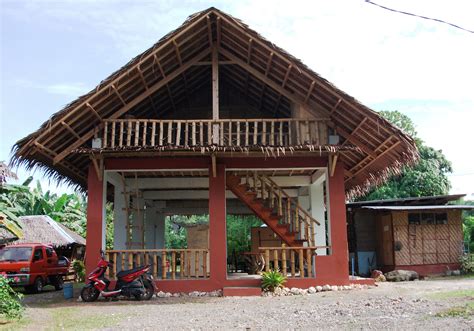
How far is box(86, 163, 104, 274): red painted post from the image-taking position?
10078 mm

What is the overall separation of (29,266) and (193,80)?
20.2ft

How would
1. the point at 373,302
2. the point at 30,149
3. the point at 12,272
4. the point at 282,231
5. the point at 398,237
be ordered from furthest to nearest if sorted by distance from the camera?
1. the point at 398,237
2. the point at 12,272
3. the point at 282,231
4. the point at 30,149
5. the point at 373,302

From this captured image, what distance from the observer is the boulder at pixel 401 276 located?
1422 centimetres

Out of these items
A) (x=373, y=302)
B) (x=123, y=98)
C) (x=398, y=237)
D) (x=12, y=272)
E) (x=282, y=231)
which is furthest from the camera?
(x=398, y=237)

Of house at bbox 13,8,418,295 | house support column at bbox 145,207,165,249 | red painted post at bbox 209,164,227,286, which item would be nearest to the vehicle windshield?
house at bbox 13,8,418,295

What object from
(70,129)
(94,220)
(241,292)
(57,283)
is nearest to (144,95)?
(70,129)

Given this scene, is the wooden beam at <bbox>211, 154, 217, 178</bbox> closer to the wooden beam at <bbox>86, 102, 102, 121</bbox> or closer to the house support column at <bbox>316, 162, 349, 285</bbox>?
the house support column at <bbox>316, 162, 349, 285</bbox>

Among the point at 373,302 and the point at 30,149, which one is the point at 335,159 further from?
the point at 30,149

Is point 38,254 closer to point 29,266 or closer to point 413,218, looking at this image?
point 29,266

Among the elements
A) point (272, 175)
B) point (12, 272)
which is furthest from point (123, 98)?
point (12, 272)

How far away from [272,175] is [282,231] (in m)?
1.98

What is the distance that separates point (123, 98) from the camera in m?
10.6

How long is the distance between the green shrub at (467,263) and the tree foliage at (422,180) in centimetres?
709

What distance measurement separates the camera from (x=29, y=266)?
12680 millimetres
